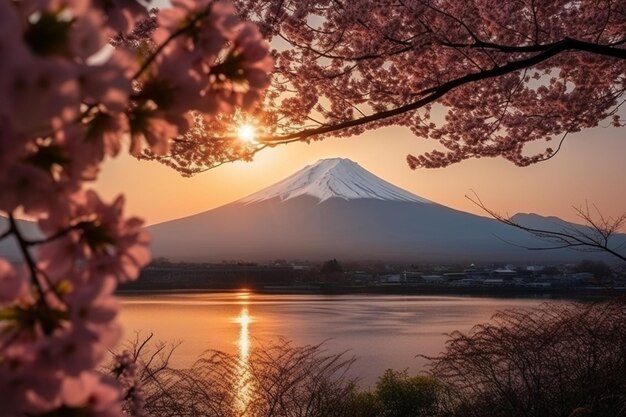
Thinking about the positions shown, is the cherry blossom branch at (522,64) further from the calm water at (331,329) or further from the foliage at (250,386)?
the calm water at (331,329)

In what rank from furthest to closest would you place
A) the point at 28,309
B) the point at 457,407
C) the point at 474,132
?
the point at 474,132, the point at 457,407, the point at 28,309

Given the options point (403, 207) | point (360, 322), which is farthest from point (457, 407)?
point (403, 207)

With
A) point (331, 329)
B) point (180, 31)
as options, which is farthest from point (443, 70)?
point (331, 329)

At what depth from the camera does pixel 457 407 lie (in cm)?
526

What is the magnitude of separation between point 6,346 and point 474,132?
22.5ft

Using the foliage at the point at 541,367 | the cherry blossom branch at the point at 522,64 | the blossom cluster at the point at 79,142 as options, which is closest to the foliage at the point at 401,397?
the foliage at the point at 541,367

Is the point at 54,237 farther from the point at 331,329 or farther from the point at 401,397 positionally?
the point at 331,329

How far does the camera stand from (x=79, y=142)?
25.6 inches

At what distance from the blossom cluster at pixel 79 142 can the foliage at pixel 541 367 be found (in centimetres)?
369

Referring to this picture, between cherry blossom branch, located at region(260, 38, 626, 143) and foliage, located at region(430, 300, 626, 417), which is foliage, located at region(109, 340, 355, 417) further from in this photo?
cherry blossom branch, located at region(260, 38, 626, 143)

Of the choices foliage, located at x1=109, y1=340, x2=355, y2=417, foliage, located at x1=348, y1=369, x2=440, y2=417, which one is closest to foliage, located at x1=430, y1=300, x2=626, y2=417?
foliage, located at x1=109, y1=340, x2=355, y2=417

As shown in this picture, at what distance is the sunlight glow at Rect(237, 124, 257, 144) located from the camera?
4828mm

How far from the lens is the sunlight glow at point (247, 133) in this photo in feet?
15.8

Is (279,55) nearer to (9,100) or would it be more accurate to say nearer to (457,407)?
(457,407)
